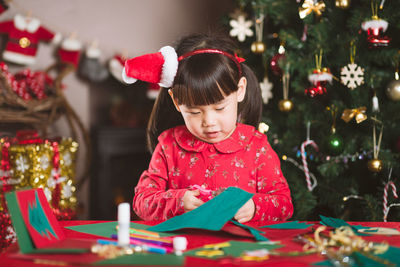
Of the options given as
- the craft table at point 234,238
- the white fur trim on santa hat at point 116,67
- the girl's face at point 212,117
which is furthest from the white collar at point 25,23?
the craft table at point 234,238

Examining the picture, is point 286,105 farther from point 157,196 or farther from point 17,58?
point 17,58

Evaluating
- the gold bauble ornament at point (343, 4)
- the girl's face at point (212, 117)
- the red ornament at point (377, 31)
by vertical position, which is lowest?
the girl's face at point (212, 117)

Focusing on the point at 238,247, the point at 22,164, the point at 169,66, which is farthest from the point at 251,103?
the point at 22,164

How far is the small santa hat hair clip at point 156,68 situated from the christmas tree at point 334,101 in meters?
0.47

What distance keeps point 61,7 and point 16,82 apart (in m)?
0.67

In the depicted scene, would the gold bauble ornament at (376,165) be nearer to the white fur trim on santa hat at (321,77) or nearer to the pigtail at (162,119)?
the white fur trim on santa hat at (321,77)

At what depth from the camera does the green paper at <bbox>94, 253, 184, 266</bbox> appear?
0.54 m

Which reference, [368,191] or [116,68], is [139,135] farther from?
[368,191]

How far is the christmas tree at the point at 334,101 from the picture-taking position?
1.46 meters

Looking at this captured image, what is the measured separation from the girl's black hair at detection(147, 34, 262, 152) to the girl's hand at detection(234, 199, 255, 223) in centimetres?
27

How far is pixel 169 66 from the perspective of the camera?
1.08m

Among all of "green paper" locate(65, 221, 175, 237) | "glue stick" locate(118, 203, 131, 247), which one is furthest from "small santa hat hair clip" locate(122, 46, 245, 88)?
"glue stick" locate(118, 203, 131, 247)

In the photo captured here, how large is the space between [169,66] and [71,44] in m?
1.54

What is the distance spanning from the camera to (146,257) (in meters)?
0.57
